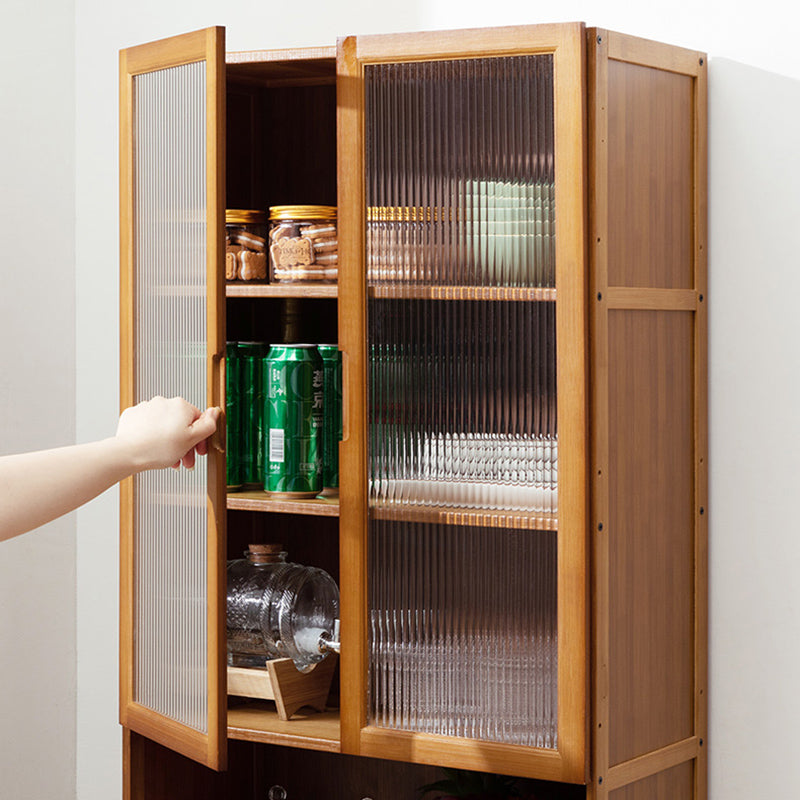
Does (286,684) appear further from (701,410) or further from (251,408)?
(701,410)

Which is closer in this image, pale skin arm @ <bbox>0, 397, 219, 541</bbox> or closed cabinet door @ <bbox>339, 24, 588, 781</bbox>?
pale skin arm @ <bbox>0, 397, 219, 541</bbox>

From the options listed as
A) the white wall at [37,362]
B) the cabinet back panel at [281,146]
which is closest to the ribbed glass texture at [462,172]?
the cabinet back panel at [281,146]

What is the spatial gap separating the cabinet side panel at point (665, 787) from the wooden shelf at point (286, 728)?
45cm

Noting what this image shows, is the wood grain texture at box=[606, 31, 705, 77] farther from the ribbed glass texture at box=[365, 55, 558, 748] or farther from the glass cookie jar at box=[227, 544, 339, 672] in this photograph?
the glass cookie jar at box=[227, 544, 339, 672]

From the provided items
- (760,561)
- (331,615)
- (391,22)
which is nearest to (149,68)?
(391,22)

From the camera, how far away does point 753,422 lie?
195cm

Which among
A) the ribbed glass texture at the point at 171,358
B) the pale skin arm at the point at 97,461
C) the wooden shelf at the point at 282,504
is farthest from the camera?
the wooden shelf at the point at 282,504

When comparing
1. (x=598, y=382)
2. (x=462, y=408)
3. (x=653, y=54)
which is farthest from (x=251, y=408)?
(x=653, y=54)

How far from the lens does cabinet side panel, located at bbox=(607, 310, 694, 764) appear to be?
1.75 m

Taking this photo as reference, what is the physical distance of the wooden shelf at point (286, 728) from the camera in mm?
1888

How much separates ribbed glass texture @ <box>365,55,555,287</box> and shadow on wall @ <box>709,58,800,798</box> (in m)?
0.40

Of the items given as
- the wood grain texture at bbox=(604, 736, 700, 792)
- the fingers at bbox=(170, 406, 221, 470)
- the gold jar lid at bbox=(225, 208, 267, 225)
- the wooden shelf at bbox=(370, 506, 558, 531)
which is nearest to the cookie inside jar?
the gold jar lid at bbox=(225, 208, 267, 225)

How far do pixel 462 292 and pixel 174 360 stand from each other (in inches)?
18.0

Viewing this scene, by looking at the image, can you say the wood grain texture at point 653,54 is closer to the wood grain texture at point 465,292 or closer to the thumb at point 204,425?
the wood grain texture at point 465,292
